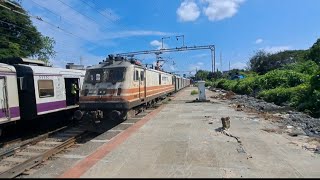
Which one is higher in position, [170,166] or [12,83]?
[12,83]

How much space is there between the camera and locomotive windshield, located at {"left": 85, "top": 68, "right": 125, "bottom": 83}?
15.6m

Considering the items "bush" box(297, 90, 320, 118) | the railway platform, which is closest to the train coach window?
the railway platform

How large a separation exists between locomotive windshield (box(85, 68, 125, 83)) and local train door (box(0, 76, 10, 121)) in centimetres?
385

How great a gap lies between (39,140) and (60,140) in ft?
2.63

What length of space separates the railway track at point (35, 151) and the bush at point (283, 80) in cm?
1943

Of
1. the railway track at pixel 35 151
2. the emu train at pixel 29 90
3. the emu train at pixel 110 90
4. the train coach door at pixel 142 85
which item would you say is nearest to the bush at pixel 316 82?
the train coach door at pixel 142 85

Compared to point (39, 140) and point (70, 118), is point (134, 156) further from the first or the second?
point (70, 118)

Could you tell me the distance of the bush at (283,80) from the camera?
29.0 metres

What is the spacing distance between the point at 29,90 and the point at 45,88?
112 centimetres

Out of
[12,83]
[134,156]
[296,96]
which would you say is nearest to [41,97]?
[12,83]

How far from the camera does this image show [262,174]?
7.59 m

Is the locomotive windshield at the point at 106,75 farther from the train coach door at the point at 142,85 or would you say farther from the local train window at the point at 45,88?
the train coach door at the point at 142,85

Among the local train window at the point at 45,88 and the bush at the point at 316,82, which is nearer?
the local train window at the point at 45,88

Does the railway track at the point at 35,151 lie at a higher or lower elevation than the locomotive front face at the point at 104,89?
lower
